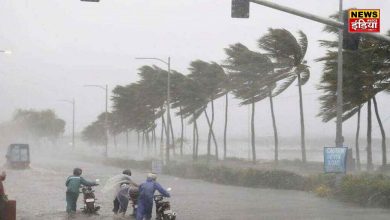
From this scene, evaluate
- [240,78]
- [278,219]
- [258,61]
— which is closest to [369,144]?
[258,61]

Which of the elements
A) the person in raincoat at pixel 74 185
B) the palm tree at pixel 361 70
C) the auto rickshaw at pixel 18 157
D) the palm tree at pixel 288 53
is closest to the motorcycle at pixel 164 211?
the person in raincoat at pixel 74 185

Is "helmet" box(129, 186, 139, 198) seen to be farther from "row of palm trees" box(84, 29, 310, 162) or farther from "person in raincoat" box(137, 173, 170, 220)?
"row of palm trees" box(84, 29, 310, 162)

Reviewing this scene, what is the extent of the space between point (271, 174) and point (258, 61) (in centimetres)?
1316

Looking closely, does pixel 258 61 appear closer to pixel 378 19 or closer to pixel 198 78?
pixel 198 78

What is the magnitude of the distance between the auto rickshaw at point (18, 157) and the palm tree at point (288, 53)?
103 ft

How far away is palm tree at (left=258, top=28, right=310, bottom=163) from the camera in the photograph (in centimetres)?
3881

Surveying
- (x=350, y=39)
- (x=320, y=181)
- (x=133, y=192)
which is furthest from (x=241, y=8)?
(x=320, y=181)

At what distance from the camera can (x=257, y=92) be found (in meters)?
46.0

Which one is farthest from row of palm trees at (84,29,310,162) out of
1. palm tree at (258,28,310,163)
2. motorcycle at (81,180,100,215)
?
motorcycle at (81,180,100,215)

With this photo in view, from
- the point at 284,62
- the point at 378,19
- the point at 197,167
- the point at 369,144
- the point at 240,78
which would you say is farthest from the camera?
the point at 240,78

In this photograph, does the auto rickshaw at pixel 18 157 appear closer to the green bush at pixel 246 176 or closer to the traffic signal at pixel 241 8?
the green bush at pixel 246 176

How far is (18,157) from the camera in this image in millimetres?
61281

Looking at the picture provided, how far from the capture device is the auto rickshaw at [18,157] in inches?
2402

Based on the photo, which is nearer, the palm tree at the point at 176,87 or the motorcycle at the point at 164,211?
the motorcycle at the point at 164,211
